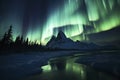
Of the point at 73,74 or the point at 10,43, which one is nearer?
the point at 73,74

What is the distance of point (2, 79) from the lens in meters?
11.5

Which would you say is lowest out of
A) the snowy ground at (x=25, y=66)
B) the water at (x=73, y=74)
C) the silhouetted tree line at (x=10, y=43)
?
the water at (x=73, y=74)

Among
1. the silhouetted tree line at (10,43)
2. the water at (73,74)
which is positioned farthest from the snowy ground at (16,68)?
the silhouetted tree line at (10,43)

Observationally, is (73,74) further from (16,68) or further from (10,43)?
(10,43)

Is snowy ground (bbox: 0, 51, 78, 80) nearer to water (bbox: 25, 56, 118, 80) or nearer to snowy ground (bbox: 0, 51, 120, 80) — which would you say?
snowy ground (bbox: 0, 51, 120, 80)

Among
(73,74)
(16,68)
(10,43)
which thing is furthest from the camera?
(10,43)

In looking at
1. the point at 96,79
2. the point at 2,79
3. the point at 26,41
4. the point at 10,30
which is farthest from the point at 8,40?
the point at 96,79

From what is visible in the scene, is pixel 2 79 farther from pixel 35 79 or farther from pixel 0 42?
pixel 0 42

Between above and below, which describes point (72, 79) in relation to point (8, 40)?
below

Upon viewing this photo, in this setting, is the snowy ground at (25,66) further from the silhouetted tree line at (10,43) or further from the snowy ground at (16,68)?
the silhouetted tree line at (10,43)

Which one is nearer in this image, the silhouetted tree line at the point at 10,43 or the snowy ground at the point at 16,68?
the snowy ground at the point at 16,68

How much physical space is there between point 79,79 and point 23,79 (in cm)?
573

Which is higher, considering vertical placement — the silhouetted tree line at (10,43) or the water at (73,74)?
the silhouetted tree line at (10,43)

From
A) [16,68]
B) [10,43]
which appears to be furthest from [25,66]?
[10,43]
